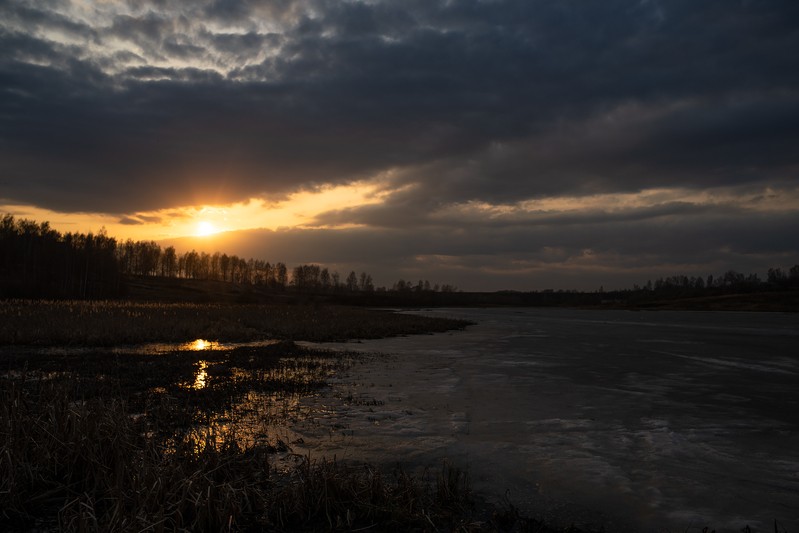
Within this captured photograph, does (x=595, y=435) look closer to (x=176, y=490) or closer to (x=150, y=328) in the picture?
(x=176, y=490)

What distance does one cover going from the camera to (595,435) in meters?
12.0

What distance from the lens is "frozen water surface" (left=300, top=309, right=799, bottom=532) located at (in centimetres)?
789

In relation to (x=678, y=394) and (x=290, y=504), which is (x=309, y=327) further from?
(x=290, y=504)

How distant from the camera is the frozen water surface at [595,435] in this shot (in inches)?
311

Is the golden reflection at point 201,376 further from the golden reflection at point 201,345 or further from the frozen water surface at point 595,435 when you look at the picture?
the golden reflection at point 201,345

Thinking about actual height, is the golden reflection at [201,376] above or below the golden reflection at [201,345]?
above

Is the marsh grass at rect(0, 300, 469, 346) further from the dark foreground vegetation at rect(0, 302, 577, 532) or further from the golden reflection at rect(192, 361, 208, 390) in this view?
the dark foreground vegetation at rect(0, 302, 577, 532)

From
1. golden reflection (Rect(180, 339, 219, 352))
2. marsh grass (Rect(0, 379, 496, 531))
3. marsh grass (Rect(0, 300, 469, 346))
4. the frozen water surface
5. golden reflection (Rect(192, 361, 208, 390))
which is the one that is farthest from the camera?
golden reflection (Rect(180, 339, 219, 352))

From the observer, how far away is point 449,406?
1496 cm

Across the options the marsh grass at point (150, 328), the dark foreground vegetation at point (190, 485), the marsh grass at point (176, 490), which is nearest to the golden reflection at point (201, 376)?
the dark foreground vegetation at point (190, 485)

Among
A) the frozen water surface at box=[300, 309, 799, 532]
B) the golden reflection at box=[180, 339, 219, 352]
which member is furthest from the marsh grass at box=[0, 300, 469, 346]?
the frozen water surface at box=[300, 309, 799, 532]

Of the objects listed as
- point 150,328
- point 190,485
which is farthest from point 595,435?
point 150,328

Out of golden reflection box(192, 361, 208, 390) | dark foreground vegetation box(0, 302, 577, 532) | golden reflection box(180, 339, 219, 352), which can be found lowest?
golden reflection box(180, 339, 219, 352)

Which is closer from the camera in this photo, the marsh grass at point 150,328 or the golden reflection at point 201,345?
the marsh grass at point 150,328
